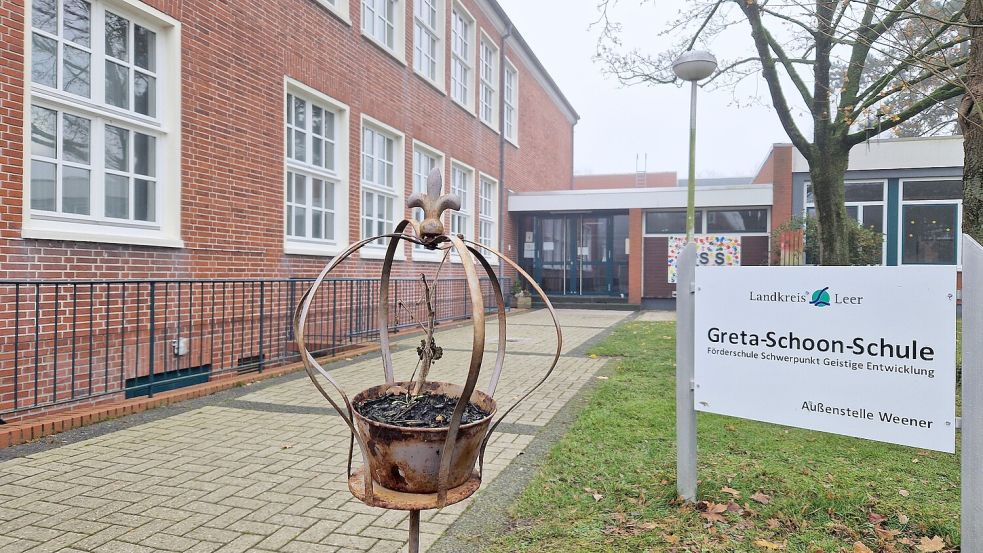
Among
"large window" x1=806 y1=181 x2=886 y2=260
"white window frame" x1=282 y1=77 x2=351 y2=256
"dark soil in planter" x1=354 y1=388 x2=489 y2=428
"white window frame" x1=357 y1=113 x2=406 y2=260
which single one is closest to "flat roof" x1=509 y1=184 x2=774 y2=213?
"large window" x1=806 y1=181 x2=886 y2=260

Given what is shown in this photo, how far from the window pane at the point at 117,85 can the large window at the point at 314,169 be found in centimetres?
284

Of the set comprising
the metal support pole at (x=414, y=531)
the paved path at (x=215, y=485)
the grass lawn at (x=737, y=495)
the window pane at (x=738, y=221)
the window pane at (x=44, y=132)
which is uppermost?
the window pane at (x=738, y=221)

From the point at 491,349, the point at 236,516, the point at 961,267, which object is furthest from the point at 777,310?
the point at 491,349

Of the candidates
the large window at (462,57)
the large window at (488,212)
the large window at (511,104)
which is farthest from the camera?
the large window at (511,104)

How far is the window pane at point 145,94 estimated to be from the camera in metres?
6.68

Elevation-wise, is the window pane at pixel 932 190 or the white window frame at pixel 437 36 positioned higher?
the white window frame at pixel 437 36

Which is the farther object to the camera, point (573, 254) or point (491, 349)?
point (573, 254)

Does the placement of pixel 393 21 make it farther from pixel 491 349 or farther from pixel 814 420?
pixel 814 420

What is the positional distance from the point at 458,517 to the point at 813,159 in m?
6.76

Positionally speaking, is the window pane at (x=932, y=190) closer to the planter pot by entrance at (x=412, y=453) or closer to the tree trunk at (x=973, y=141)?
the tree trunk at (x=973, y=141)

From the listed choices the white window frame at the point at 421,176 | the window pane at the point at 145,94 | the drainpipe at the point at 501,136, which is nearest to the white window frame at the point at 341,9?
the white window frame at the point at 421,176

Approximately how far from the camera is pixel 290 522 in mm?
3225

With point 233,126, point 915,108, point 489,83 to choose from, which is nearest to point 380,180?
point 233,126

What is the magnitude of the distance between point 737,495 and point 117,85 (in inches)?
271
